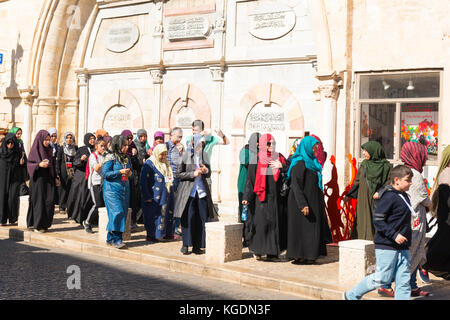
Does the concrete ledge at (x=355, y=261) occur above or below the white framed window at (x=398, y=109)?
below

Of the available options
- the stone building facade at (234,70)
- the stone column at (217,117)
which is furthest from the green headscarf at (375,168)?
the stone column at (217,117)

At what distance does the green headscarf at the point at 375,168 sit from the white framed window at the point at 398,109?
2966mm

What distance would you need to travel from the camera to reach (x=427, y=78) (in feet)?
37.7

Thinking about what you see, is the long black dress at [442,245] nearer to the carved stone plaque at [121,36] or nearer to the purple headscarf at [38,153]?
the purple headscarf at [38,153]

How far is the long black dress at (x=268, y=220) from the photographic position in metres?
8.68

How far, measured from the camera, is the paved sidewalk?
716cm

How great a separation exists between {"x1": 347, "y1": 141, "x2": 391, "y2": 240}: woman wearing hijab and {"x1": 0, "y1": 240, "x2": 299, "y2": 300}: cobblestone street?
2385mm

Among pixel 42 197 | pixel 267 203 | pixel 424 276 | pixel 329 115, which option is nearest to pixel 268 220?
pixel 267 203

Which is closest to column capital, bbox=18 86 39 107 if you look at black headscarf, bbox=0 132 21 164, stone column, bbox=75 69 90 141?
stone column, bbox=75 69 90 141

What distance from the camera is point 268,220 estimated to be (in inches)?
344

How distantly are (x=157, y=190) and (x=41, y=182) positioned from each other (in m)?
2.34
